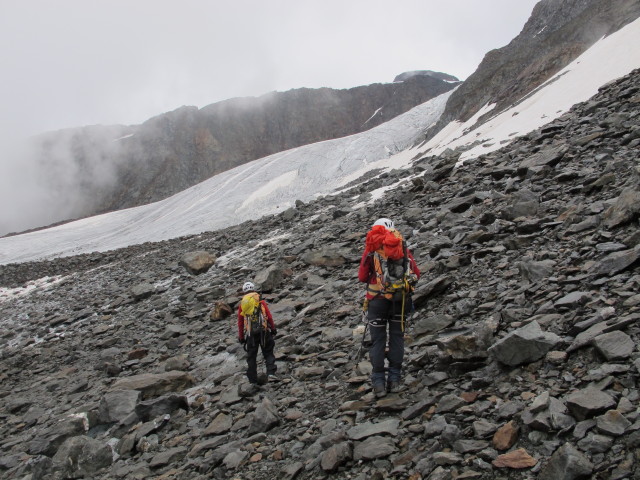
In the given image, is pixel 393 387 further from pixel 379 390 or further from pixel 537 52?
pixel 537 52

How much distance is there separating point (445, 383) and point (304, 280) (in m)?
8.02

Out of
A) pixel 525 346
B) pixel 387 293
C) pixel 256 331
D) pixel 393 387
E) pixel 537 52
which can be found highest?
pixel 537 52

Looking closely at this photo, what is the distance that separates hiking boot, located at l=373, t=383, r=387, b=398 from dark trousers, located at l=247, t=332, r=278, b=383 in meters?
2.85

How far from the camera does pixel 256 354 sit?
8.29 metres

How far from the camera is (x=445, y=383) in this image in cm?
548

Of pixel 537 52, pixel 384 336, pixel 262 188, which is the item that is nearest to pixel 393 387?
pixel 384 336

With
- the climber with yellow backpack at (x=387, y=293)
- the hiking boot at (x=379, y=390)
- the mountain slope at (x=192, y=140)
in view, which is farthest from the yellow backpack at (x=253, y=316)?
the mountain slope at (x=192, y=140)

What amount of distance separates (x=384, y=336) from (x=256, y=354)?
9.93ft

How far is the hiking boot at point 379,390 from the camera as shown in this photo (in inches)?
229

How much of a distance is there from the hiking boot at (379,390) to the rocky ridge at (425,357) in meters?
0.13

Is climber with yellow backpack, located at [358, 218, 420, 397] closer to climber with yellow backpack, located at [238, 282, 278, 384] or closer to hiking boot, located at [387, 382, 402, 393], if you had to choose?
hiking boot, located at [387, 382, 402, 393]

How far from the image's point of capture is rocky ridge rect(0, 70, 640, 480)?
13.8ft

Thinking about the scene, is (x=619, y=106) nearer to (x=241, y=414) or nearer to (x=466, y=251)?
(x=466, y=251)

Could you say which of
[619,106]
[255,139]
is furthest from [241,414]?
[255,139]
